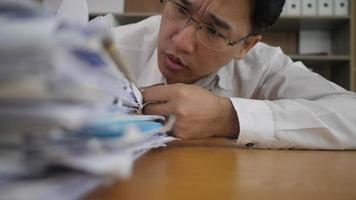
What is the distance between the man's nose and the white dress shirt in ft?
0.56

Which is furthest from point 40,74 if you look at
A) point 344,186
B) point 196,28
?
point 196,28

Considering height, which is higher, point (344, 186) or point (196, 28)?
point (196, 28)

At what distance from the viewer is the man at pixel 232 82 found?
2.51 ft

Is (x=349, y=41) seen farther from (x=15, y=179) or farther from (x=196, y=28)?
(x=15, y=179)

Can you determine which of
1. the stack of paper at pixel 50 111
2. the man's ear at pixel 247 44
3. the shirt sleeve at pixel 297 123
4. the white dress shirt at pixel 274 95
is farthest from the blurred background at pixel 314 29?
the stack of paper at pixel 50 111

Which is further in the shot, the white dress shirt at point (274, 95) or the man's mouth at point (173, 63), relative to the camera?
the man's mouth at point (173, 63)

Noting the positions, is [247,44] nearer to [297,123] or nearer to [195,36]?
[195,36]

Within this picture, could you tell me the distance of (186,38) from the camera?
919mm

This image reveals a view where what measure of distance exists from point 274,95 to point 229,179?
91cm

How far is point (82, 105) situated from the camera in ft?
0.73

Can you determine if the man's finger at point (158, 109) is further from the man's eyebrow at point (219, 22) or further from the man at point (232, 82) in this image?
the man's eyebrow at point (219, 22)

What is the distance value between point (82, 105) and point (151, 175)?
0.18 metres

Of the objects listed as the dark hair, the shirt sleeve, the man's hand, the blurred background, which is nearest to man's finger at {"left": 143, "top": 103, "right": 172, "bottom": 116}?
the man's hand

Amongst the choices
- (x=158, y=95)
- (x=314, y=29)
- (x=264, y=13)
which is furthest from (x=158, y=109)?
(x=314, y=29)
